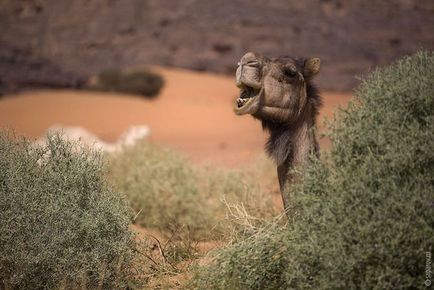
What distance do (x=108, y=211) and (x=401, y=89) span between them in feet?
8.04

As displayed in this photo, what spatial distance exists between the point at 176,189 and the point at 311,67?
13.1ft

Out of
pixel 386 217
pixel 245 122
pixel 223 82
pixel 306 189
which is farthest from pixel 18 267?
pixel 223 82

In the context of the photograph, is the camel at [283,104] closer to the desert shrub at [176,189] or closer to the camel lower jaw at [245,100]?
the camel lower jaw at [245,100]

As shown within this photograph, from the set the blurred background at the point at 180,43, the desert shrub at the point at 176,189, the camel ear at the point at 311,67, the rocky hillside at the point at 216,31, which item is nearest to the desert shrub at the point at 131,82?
the blurred background at the point at 180,43

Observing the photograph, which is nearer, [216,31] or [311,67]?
[311,67]

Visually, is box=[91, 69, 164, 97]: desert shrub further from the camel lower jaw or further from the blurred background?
the camel lower jaw

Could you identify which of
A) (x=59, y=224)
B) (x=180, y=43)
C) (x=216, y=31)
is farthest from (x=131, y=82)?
(x=59, y=224)

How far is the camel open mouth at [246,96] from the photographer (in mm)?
5561

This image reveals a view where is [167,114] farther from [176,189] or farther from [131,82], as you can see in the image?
[176,189]

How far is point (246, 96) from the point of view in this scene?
5.66 metres

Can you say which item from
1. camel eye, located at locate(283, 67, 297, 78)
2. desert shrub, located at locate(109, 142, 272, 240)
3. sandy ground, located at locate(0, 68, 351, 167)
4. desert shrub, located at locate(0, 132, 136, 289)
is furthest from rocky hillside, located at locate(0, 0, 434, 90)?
camel eye, located at locate(283, 67, 297, 78)

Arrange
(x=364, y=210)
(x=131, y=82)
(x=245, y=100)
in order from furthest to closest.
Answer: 1. (x=131, y=82)
2. (x=245, y=100)
3. (x=364, y=210)

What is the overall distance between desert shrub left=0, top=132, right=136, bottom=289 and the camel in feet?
4.39

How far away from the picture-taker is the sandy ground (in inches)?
762
